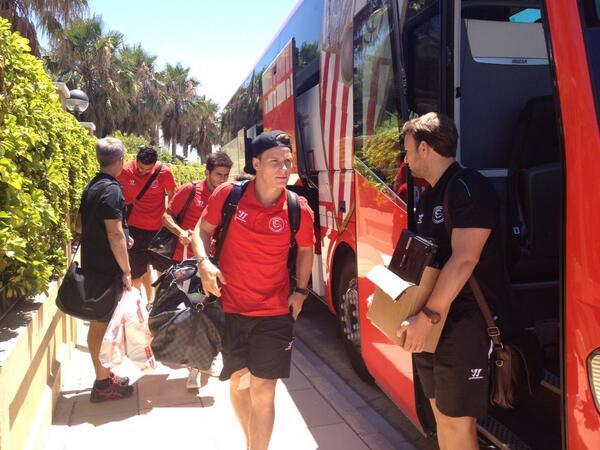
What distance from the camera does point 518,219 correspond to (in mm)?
3330

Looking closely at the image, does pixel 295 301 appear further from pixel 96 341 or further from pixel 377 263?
Result: pixel 96 341

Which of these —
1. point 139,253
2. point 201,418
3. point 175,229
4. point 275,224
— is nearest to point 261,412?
point 275,224

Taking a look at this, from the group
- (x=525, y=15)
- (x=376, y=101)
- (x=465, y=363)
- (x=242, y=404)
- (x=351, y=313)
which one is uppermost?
(x=525, y=15)

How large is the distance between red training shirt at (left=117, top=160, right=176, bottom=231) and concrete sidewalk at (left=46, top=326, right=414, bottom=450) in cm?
166

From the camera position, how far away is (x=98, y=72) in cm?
3378

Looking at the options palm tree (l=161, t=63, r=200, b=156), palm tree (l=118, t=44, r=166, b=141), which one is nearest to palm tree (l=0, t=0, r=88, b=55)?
palm tree (l=118, t=44, r=166, b=141)

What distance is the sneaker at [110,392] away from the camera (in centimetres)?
415

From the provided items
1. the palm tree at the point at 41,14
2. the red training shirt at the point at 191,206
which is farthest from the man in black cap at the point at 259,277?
the palm tree at the point at 41,14

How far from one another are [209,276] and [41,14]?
19.7 metres

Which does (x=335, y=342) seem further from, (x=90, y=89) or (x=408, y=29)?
(x=90, y=89)

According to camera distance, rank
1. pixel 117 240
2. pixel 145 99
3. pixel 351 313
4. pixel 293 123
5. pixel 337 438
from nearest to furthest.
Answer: pixel 337 438, pixel 117 240, pixel 351 313, pixel 293 123, pixel 145 99

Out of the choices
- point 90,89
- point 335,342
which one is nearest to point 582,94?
point 335,342

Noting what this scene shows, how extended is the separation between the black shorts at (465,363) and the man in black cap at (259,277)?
3.11 feet

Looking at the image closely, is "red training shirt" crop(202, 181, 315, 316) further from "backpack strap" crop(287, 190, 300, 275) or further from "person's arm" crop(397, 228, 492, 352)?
"person's arm" crop(397, 228, 492, 352)
